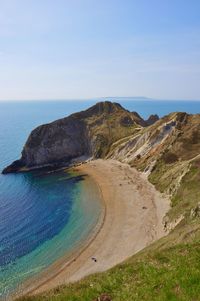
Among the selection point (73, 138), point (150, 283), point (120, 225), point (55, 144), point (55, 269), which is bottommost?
point (55, 269)

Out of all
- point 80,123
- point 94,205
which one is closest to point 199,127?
point 94,205

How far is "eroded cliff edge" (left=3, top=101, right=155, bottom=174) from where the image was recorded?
4902 inches

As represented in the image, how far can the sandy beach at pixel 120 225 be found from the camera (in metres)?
51.2

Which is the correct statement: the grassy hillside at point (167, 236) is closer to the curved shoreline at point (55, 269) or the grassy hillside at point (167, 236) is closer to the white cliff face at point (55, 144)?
the curved shoreline at point (55, 269)

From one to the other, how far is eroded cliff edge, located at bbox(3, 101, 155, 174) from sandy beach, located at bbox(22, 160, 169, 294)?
1033 inches

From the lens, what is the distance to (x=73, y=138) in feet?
434

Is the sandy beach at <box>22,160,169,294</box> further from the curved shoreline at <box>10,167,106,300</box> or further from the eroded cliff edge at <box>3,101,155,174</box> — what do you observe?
the eroded cliff edge at <box>3,101,155,174</box>

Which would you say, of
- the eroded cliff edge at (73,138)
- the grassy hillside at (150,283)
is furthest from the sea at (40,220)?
the grassy hillside at (150,283)

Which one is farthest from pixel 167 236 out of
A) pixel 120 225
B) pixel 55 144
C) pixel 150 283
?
pixel 55 144

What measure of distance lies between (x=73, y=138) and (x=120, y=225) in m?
70.7

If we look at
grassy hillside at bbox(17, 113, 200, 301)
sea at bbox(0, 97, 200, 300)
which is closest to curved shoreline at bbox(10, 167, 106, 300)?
sea at bbox(0, 97, 200, 300)

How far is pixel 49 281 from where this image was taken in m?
48.8

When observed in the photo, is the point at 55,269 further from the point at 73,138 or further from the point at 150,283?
the point at 73,138

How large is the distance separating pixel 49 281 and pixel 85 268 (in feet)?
18.4
